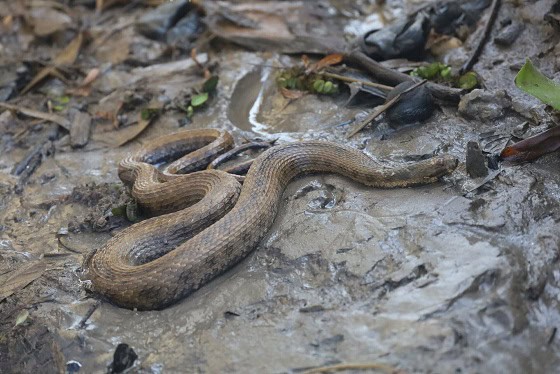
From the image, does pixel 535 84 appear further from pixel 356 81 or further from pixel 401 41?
pixel 401 41

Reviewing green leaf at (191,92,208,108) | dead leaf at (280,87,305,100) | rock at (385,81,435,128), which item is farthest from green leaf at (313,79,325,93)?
green leaf at (191,92,208,108)

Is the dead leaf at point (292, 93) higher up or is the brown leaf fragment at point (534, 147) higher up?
the brown leaf fragment at point (534, 147)

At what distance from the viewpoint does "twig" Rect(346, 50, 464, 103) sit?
274 inches

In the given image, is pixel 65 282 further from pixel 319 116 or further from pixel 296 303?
pixel 319 116

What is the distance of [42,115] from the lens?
9.00m

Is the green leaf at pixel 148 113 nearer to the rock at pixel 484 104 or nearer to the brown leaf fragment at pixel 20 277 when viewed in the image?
the brown leaf fragment at pixel 20 277

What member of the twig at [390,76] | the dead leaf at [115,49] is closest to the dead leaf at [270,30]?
the twig at [390,76]

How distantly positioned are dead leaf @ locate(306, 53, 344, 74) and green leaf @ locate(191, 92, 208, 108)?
155 centimetres

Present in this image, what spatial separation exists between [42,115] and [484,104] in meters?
6.52

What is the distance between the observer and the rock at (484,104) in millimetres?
6547

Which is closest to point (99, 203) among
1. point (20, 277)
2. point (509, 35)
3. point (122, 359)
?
point (20, 277)

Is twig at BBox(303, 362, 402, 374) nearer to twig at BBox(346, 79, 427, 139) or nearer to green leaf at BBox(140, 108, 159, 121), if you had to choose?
twig at BBox(346, 79, 427, 139)

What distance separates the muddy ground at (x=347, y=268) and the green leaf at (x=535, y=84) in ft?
2.05

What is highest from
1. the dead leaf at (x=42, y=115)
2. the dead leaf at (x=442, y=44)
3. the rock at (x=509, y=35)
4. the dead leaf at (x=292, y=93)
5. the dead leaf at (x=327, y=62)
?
the rock at (x=509, y=35)
